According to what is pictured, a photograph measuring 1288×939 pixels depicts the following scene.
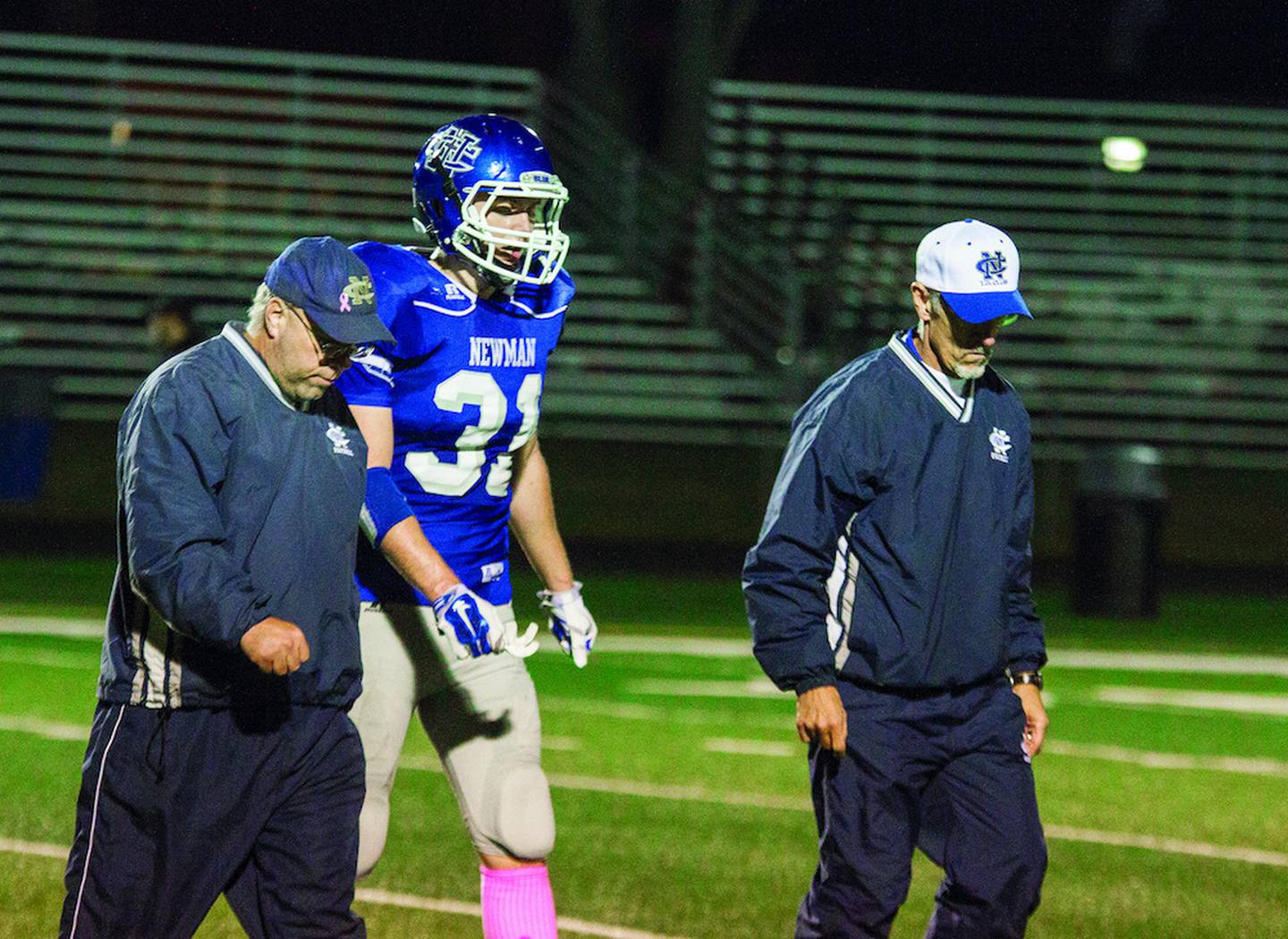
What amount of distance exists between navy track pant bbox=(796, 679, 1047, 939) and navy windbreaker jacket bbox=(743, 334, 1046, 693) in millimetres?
98

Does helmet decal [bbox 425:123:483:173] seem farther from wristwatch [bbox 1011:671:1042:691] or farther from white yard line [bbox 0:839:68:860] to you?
white yard line [bbox 0:839:68:860]

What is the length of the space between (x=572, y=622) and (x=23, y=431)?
14.6m

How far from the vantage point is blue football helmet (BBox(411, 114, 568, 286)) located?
5.47 m

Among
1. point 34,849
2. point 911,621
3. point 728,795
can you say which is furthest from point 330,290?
point 728,795

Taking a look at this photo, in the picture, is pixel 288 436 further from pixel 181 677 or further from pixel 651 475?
pixel 651 475

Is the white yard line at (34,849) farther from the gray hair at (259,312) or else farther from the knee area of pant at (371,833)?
the gray hair at (259,312)

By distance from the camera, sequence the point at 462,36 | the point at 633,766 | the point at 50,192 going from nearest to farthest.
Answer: the point at 633,766 < the point at 50,192 < the point at 462,36

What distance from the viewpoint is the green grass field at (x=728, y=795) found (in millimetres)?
7211

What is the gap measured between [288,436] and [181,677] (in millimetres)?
540

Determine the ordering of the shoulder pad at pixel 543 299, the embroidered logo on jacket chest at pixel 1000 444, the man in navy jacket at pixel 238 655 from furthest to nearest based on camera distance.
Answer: the shoulder pad at pixel 543 299
the embroidered logo on jacket chest at pixel 1000 444
the man in navy jacket at pixel 238 655

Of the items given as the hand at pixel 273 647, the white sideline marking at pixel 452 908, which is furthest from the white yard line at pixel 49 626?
the hand at pixel 273 647

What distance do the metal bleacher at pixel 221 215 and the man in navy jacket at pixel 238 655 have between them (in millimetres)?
19436

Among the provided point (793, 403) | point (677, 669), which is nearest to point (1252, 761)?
point (677, 669)

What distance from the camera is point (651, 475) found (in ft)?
77.8
